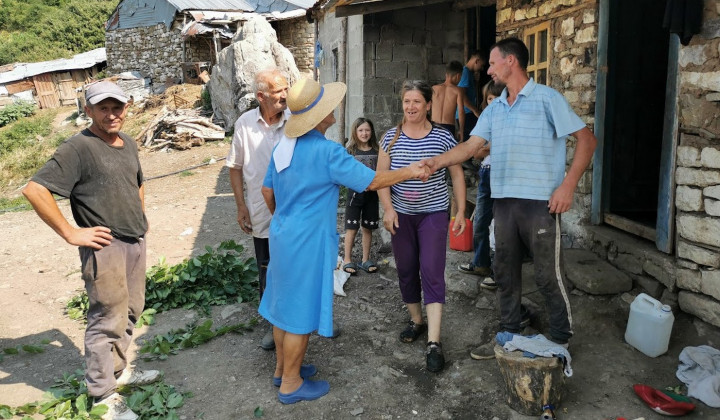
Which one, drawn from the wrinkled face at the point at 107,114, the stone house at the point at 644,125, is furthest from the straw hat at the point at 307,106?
the stone house at the point at 644,125

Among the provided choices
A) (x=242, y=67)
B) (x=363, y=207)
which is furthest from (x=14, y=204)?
(x=363, y=207)

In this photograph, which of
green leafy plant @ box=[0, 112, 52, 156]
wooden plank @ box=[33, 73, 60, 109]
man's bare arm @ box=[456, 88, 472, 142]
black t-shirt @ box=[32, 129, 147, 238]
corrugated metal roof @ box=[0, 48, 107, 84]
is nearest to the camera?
black t-shirt @ box=[32, 129, 147, 238]

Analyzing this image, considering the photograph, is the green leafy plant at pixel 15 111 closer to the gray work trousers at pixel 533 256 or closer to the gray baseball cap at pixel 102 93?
the gray baseball cap at pixel 102 93

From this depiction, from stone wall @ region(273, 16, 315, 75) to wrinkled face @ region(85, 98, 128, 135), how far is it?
64.0ft

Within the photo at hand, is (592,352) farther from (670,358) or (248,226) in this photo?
(248,226)

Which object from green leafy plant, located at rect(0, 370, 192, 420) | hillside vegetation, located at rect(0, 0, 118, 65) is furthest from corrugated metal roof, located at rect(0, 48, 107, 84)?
green leafy plant, located at rect(0, 370, 192, 420)

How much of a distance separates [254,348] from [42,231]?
603cm

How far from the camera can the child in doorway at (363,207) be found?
5.59m

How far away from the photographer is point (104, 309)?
10.2 ft

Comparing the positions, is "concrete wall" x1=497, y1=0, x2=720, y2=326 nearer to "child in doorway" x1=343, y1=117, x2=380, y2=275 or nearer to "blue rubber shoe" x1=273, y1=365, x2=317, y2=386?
"child in doorway" x1=343, y1=117, x2=380, y2=275

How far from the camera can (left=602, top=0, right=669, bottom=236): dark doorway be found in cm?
446

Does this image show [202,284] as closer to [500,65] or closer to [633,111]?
[500,65]

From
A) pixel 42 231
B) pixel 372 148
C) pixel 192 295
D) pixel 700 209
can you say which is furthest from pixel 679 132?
pixel 42 231

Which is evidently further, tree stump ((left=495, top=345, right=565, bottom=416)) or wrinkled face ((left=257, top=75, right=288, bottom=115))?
wrinkled face ((left=257, top=75, right=288, bottom=115))
